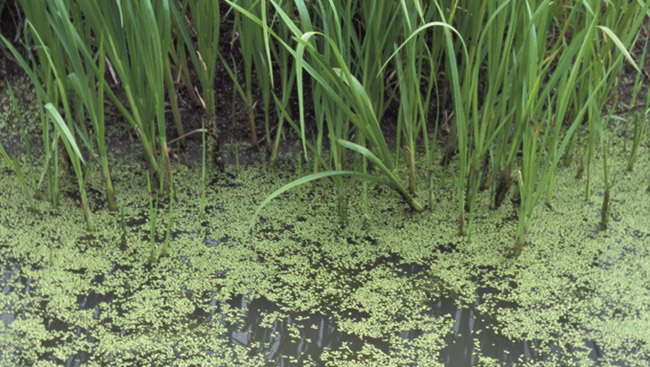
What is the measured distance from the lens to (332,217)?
A: 170 cm

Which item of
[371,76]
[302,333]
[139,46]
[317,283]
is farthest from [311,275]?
[139,46]

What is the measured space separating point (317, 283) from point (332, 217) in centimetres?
23

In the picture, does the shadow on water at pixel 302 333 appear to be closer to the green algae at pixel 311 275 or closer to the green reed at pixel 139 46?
the green algae at pixel 311 275

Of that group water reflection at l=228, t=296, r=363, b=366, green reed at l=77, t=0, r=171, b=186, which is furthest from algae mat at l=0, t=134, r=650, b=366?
green reed at l=77, t=0, r=171, b=186

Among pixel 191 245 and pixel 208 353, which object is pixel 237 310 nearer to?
pixel 208 353

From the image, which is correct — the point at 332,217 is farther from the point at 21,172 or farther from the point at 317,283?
the point at 21,172

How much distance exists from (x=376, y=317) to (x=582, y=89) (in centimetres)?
70

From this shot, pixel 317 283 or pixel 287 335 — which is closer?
pixel 287 335

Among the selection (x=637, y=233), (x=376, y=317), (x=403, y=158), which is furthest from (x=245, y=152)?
(x=637, y=233)

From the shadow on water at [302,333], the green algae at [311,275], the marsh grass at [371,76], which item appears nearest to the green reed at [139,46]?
the marsh grass at [371,76]

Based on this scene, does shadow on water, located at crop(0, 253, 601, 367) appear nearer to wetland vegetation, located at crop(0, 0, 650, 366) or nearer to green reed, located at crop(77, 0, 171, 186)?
wetland vegetation, located at crop(0, 0, 650, 366)

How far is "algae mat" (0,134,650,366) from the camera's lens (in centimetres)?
134

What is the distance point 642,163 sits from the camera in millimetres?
1913

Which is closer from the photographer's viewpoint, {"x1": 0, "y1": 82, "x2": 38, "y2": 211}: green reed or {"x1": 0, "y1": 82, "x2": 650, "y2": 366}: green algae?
{"x1": 0, "y1": 82, "x2": 650, "y2": 366}: green algae
